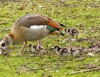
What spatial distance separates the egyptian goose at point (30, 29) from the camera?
868cm

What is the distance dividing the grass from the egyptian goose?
34cm

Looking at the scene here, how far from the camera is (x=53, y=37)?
416 inches

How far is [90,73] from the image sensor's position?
25.2 feet

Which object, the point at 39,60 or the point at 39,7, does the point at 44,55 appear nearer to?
the point at 39,60

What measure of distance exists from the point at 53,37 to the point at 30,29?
1971 millimetres

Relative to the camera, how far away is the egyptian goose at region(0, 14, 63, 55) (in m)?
8.68

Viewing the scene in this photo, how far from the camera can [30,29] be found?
865cm

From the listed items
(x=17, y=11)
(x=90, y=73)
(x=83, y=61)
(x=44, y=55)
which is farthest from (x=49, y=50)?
(x=17, y=11)

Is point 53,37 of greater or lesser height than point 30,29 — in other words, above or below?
below

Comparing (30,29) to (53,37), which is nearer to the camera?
(30,29)

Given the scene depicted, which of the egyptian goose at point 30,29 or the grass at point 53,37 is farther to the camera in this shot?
the egyptian goose at point 30,29

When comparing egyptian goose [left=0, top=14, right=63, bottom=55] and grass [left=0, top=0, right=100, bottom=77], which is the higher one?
egyptian goose [left=0, top=14, right=63, bottom=55]

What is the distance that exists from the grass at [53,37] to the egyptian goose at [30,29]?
34 centimetres

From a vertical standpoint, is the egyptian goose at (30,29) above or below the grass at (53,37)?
above
